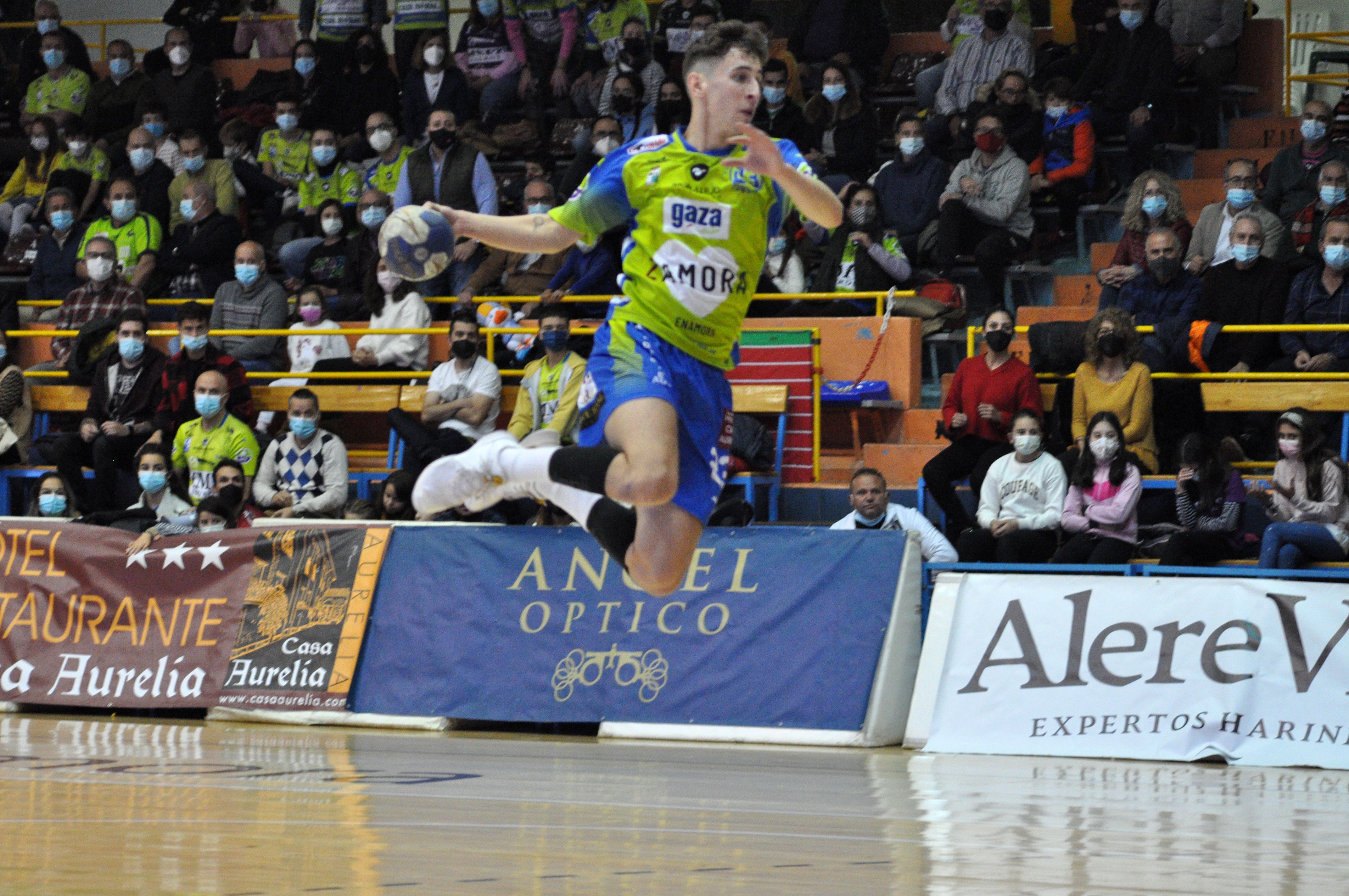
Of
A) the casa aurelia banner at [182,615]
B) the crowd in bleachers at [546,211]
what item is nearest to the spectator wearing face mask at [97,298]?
the crowd in bleachers at [546,211]

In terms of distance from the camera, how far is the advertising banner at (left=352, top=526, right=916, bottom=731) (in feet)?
35.1

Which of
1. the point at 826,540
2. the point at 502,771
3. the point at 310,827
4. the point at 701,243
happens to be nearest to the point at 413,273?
the point at 701,243

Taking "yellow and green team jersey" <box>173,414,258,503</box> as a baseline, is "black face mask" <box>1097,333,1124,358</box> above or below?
above

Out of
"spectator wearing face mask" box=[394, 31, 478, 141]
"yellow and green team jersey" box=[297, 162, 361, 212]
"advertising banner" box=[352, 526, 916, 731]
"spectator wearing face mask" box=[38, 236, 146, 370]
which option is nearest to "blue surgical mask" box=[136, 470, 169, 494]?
"advertising banner" box=[352, 526, 916, 731]

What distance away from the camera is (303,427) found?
13.4 meters

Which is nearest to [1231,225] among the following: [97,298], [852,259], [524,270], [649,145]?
[852,259]

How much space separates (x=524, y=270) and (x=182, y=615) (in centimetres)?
509

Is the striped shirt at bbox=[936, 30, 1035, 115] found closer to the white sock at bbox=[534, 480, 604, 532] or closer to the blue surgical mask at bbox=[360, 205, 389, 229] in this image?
the blue surgical mask at bbox=[360, 205, 389, 229]

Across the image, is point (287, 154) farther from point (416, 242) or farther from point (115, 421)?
point (416, 242)

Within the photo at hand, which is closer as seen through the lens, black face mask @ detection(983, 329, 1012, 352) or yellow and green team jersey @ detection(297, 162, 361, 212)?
black face mask @ detection(983, 329, 1012, 352)

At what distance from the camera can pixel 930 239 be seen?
49.0ft

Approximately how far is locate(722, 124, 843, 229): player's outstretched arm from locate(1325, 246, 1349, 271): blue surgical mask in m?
7.65

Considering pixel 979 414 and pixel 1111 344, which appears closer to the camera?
pixel 1111 344

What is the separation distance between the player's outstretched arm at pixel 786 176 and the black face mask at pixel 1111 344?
652 centimetres
